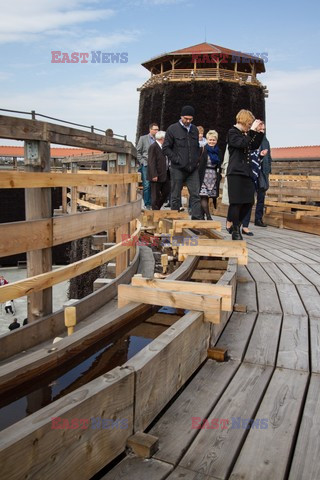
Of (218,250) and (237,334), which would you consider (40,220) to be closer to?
(237,334)

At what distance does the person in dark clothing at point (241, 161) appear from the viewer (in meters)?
5.91

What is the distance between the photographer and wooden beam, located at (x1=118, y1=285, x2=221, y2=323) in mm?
2979

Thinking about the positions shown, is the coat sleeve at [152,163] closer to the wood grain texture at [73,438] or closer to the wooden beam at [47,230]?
the wooden beam at [47,230]

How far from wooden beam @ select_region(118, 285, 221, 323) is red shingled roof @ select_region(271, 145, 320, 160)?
99.4 ft

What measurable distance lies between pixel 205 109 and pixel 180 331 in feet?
101

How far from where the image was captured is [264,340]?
340 centimetres

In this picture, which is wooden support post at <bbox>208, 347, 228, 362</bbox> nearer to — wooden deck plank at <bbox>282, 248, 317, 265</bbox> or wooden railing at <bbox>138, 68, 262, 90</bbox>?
wooden deck plank at <bbox>282, 248, 317, 265</bbox>

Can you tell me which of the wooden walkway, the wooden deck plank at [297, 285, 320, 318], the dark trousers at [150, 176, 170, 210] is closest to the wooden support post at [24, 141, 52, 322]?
the wooden walkway

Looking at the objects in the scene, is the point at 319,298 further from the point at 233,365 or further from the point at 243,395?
the point at 243,395

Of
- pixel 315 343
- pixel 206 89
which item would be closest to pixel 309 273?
pixel 315 343

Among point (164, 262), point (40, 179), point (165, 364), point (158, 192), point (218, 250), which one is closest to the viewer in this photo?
point (165, 364)

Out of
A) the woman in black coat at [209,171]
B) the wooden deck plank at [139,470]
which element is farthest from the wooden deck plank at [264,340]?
the woman in black coat at [209,171]

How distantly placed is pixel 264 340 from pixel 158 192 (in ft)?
22.7

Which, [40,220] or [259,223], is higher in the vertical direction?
[40,220]
